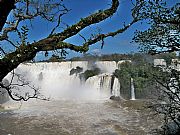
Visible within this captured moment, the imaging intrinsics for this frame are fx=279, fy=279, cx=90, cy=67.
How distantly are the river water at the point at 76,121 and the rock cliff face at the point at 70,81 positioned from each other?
5.00 metres

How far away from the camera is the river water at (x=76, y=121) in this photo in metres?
15.2

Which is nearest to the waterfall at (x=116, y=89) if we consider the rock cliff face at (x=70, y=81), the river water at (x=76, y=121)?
the rock cliff face at (x=70, y=81)

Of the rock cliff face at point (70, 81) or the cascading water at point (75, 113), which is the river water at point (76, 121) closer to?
the cascading water at point (75, 113)

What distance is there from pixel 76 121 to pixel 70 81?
1567 cm

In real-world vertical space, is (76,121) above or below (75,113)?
below

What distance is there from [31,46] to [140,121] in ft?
49.8

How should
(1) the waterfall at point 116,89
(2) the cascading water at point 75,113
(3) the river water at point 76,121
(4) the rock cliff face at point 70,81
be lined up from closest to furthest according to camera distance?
(3) the river water at point 76,121, (2) the cascading water at point 75,113, (1) the waterfall at point 116,89, (4) the rock cliff face at point 70,81

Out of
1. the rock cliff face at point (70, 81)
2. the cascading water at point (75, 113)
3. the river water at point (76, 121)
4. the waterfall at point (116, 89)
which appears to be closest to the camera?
the river water at point (76, 121)

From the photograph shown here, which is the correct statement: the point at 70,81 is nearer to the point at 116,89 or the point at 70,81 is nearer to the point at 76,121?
the point at 116,89

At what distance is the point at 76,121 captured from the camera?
58.2 feet

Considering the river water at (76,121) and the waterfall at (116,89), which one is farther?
the waterfall at (116,89)

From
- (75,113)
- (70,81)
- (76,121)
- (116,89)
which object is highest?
(70,81)

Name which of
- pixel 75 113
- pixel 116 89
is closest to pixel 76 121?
pixel 75 113

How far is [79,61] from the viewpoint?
114 ft
